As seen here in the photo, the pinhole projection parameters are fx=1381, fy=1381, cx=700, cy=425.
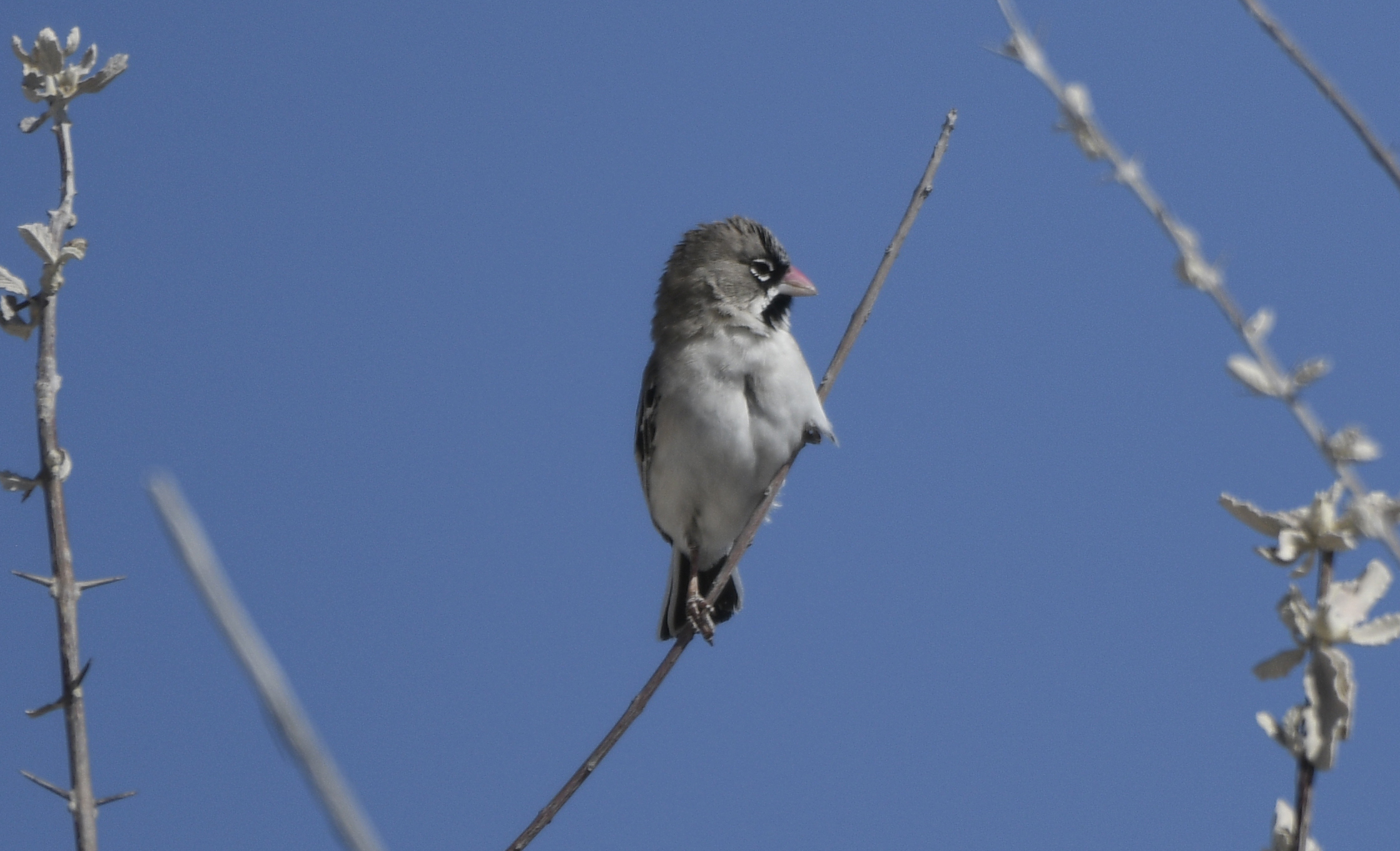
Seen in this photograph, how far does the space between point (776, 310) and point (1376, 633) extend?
615 centimetres

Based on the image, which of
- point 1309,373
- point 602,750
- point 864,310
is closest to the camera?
point 1309,373

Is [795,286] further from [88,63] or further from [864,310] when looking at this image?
[88,63]

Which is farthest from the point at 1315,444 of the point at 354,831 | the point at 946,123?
the point at 946,123

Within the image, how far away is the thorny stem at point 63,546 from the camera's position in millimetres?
2096

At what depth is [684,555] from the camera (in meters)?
8.11

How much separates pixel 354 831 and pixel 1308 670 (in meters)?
0.95

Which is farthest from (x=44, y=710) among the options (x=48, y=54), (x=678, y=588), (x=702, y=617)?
(x=678, y=588)

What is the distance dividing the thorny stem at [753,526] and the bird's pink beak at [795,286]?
7.91 ft

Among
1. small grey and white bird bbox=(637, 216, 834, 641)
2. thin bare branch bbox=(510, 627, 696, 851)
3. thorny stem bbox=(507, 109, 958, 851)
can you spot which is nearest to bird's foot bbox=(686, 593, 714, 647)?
small grey and white bird bbox=(637, 216, 834, 641)

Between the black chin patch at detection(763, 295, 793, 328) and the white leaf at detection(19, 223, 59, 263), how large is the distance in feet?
16.0

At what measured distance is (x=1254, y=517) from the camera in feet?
5.03

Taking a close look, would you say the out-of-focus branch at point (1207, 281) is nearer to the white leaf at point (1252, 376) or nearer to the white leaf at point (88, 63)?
the white leaf at point (1252, 376)

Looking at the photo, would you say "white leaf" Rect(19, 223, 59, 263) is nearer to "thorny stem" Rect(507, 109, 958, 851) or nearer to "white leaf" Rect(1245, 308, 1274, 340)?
"thorny stem" Rect(507, 109, 958, 851)

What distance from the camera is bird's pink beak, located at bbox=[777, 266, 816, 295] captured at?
7.49 metres
